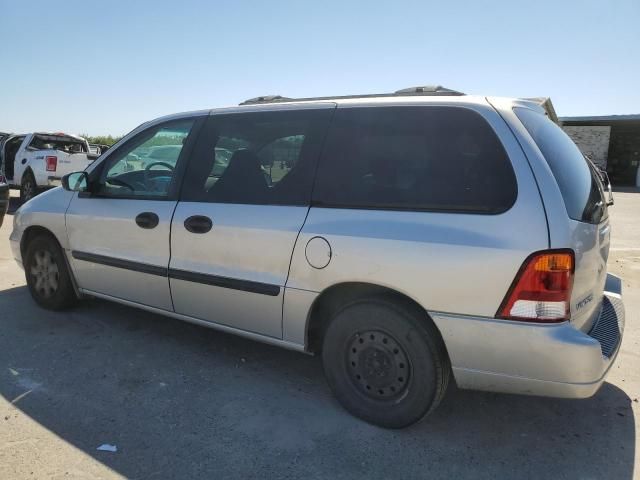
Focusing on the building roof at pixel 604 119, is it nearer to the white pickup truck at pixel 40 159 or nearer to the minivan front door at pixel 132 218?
the white pickup truck at pixel 40 159

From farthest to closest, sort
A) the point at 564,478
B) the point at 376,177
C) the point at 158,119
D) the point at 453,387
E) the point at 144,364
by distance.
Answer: the point at 158,119, the point at 144,364, the point at 453,387, the point at 376,177, the point at 564,478

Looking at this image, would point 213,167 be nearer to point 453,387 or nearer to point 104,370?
point 104,370

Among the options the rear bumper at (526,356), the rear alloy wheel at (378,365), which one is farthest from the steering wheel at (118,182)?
the rear bumper at (526,356)

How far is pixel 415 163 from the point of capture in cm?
275

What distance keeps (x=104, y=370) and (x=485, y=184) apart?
2.75m

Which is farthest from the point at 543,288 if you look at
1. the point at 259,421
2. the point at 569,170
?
the point at 259,421

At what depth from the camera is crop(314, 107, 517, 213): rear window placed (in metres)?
2.54

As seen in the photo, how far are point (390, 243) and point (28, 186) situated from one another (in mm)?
11928

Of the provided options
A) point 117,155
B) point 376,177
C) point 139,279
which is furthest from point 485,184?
point 117,155

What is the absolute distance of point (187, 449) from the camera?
267cm

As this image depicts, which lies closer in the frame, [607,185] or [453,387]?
[453,387]

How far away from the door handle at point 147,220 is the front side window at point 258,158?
302mm

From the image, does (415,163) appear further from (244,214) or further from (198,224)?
(198,224)

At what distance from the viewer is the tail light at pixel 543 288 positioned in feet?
7.68
